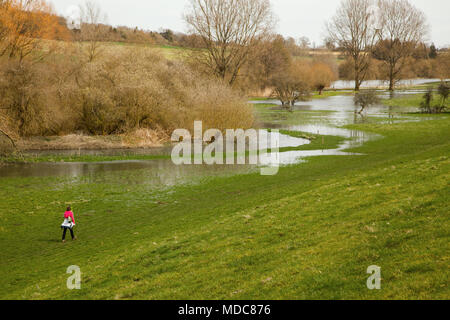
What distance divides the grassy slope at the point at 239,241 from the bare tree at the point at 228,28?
143ft

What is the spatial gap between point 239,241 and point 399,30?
11779cm

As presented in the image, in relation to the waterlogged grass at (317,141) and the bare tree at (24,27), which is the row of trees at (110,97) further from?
the waterlogged grass at (317,141)

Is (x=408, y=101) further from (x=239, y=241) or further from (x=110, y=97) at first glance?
(x=239, y=241)

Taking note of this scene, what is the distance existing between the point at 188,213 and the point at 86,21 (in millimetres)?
65392

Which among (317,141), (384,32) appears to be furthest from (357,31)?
(317,141)

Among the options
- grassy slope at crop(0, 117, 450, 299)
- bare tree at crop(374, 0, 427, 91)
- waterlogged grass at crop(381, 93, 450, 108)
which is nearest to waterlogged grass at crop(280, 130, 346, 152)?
grassy slope at crop(0, 117, 450, 299)

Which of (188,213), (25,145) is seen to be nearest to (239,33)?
(25,145)

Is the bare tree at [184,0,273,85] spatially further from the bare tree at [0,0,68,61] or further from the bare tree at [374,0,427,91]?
the bare tree at [374,0,427,91]

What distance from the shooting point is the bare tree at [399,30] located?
359 ft

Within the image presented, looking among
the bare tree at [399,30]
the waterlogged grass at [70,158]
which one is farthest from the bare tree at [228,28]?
the bare tree at [399,30]

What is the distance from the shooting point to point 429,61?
137 meters

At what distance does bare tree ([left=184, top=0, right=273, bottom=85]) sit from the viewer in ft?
198

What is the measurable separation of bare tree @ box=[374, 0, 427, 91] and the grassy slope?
102 metres
